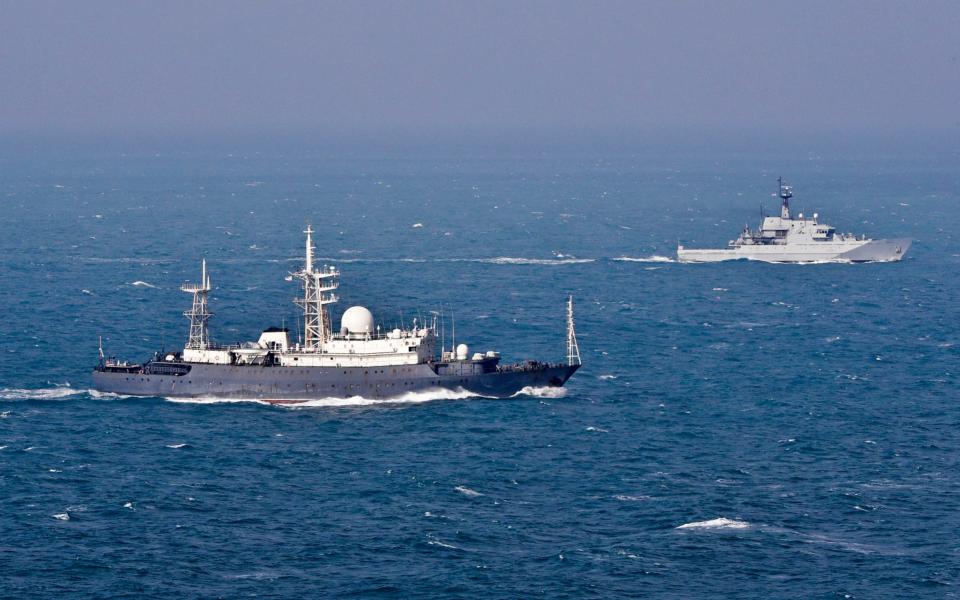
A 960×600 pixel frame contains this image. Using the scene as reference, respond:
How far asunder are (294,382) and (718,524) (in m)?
42.2

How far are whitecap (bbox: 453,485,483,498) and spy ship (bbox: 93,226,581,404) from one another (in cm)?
2453

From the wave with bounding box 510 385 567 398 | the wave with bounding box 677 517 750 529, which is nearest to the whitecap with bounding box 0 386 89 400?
the wave with bounding box 510 385 567 398

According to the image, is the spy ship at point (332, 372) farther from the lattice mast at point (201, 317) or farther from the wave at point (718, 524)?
the wave at point (718, 524)

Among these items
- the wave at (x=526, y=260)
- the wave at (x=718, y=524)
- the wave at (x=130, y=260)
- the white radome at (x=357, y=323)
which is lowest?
the wave at (x=718, y=524)

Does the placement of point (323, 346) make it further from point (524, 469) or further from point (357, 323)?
point (524, 469)

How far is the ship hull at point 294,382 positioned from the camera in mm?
115938

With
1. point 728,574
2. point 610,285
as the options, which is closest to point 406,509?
point 728,574

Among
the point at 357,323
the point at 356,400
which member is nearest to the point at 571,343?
the point at 357,323

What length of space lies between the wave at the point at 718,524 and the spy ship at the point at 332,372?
3370cm

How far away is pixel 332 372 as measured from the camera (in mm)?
115938

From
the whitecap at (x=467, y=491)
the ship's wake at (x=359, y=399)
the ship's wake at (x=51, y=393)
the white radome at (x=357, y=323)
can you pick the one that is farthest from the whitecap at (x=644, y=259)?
the whitecap at (x=467, y=491)

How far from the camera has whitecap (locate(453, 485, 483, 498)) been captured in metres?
90.8

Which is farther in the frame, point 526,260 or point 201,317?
point 526,260

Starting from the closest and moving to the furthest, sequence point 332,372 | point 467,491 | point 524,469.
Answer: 1. point 467,491
2. point 524,469
3. point 332,372
